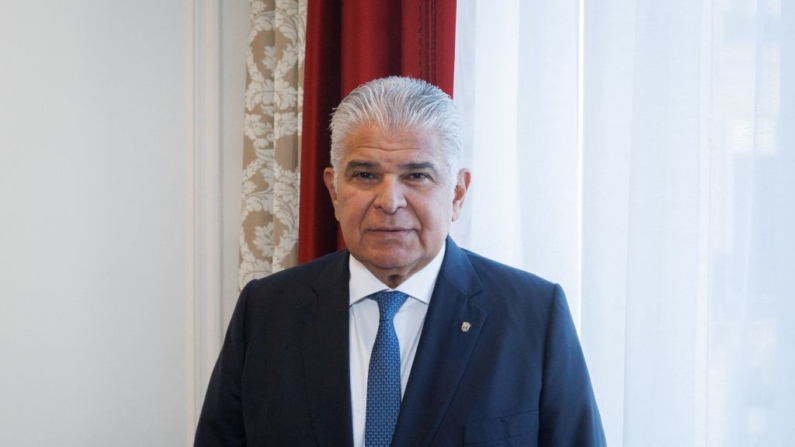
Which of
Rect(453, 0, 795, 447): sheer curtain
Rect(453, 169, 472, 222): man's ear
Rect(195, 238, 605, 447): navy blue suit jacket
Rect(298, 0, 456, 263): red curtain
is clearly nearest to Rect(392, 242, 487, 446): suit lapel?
Rect(195, 238, 605, 447): navy blue suit jacket

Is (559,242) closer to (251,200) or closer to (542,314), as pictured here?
(542,314)

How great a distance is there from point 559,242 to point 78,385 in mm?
1464

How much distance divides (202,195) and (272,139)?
1.00ft

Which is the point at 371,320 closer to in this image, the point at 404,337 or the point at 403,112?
the point at 404,337

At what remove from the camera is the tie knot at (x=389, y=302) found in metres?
1.43

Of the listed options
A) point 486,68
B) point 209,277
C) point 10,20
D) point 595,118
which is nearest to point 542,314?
point 595,118

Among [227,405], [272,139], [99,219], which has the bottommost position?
[227,405]

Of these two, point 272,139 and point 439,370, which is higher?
point 272,139

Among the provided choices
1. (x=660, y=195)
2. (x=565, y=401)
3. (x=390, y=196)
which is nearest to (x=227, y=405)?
(x=390, y=196)

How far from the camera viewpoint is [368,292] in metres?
1.48

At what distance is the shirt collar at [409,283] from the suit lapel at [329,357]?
0.07 ft

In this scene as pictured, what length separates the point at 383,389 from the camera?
4.51 feet

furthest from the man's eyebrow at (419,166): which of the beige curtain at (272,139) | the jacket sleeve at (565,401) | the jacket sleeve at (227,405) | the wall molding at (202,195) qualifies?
the wall molding at (202,195)

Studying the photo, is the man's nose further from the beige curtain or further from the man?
the beige curtain
